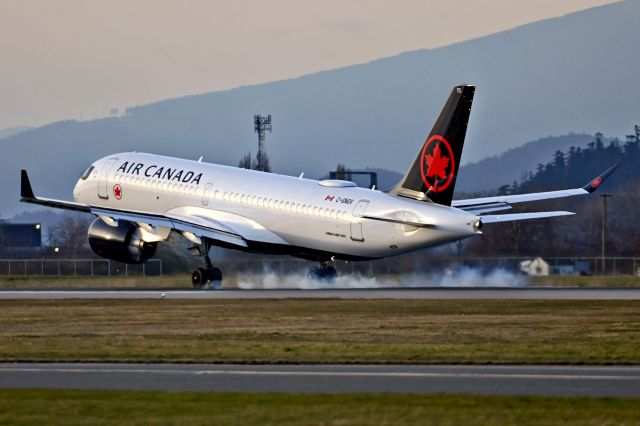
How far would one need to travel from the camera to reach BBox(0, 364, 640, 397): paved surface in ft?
79.4

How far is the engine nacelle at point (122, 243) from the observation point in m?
60.6

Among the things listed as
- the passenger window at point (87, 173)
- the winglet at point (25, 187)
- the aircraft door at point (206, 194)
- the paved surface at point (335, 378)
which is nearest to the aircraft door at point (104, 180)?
the passenger window at point (87, 173)

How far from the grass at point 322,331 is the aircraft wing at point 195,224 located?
10038 mm

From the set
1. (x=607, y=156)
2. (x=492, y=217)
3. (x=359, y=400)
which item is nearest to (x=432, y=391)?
(x=359, y=400)

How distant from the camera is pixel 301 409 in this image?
2150cm

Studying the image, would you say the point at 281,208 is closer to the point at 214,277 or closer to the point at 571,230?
the point at 214,277

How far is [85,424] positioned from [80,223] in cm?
7833

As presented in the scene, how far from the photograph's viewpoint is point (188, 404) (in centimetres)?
2211

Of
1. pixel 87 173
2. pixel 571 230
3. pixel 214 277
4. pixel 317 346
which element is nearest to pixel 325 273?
pixel 214 277

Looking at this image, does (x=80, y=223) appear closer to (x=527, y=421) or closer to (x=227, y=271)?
(x=227, y=271)

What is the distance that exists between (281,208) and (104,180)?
1046cm

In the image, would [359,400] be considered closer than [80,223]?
Yes

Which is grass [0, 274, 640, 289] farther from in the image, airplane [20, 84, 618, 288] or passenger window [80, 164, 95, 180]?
passenger window [80, 164, 95, 180]

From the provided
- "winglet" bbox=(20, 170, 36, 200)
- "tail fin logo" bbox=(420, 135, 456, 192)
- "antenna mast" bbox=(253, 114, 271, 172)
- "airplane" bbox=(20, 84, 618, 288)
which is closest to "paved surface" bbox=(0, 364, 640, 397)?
"airplane" bbox=(20, 84, 618, 288)
